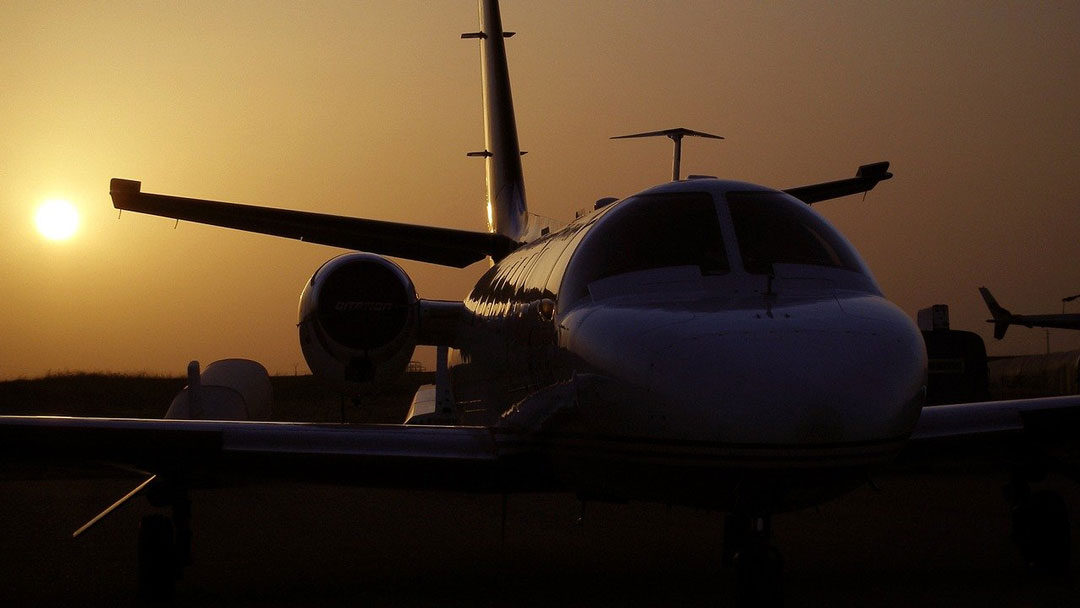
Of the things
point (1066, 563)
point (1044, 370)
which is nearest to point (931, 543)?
point (1066, 563)

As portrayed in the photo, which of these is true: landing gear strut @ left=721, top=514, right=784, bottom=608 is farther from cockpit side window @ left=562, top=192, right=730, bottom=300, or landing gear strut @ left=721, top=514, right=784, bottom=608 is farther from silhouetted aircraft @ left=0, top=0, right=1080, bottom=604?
cockpit side window @ left=562, top=192, right=730, bottom=300

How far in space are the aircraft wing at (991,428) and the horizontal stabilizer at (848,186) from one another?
15.4 feet

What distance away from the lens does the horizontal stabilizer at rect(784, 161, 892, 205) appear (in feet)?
41.9

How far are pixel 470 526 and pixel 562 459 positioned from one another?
605cm

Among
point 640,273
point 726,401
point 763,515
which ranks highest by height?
point 640,273

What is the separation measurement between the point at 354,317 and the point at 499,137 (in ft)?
24.3

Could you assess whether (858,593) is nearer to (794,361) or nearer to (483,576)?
(483,576)

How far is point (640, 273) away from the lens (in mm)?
6566

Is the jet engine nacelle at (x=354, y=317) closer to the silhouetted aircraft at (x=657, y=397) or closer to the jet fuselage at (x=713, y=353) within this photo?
the silhouetted aircraft at (x=657, y=397)

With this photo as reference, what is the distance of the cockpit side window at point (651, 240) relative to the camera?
6.54 m

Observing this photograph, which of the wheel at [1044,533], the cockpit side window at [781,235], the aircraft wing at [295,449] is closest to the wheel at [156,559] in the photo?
the aircraft wing at [295,449]

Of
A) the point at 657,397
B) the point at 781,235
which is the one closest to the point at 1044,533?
the point at 781,235

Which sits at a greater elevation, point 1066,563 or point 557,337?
point 557,337

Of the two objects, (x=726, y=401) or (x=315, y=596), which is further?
(x=315, y=596)
